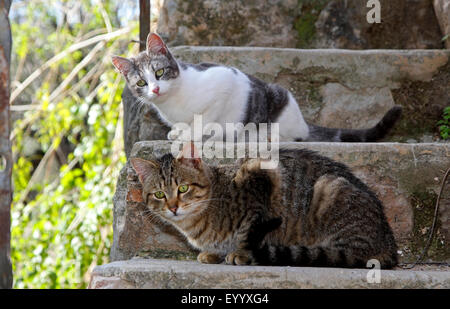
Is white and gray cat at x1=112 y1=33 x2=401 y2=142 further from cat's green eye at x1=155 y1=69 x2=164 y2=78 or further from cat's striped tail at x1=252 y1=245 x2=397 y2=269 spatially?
cat's striped tail at x1=252 y1=245 x2=397 y2=269

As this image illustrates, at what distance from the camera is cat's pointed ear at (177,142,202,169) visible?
2.44m

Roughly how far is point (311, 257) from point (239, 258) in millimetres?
292

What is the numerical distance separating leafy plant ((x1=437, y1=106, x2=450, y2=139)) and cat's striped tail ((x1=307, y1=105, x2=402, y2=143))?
32 centimetres

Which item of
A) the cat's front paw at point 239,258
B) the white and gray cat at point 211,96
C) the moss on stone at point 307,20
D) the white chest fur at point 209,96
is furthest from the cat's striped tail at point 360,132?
the cat's front paw at point 239,258

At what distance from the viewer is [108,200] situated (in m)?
4.14

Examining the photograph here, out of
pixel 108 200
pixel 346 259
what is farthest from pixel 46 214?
pixel 346 259

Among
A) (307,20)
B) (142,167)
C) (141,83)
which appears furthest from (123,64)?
(307,20)

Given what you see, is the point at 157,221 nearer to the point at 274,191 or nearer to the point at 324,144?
the point at 274,191

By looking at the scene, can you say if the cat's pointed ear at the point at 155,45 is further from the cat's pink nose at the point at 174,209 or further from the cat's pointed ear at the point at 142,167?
the cat's pink nose at the point at 174,209

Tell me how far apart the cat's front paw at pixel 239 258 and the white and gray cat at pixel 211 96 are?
100 cm

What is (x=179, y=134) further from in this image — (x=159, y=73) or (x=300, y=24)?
(x=300, y=24)

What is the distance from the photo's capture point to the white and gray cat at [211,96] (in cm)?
305

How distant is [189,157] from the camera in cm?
243
